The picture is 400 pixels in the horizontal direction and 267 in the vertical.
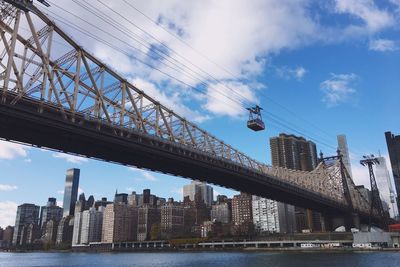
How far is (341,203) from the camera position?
10644cm

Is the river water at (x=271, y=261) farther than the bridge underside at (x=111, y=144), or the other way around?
the river water at (x=271, y=261)

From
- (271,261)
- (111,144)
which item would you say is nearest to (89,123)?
(111,144)

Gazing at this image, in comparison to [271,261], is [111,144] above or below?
above

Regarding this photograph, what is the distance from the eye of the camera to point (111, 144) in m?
41.8

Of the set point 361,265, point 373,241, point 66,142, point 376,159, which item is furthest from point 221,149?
point 376,159

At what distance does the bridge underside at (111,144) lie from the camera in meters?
34.1

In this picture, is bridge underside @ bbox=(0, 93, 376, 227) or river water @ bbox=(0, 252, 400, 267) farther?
river water @ bbox=(0, 252, 400, 267)

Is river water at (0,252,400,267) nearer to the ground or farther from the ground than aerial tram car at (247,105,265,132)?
nearer to the ground

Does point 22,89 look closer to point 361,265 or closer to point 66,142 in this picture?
point 66,142

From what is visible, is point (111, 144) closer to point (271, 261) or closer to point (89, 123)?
point (89, 123)

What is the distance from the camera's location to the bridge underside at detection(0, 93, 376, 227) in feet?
112

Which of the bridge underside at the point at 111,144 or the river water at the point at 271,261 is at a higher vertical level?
the bridge underside at the point at 111,144

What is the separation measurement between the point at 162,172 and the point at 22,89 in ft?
78.6

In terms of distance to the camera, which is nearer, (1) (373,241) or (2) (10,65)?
(2) (10,65)
